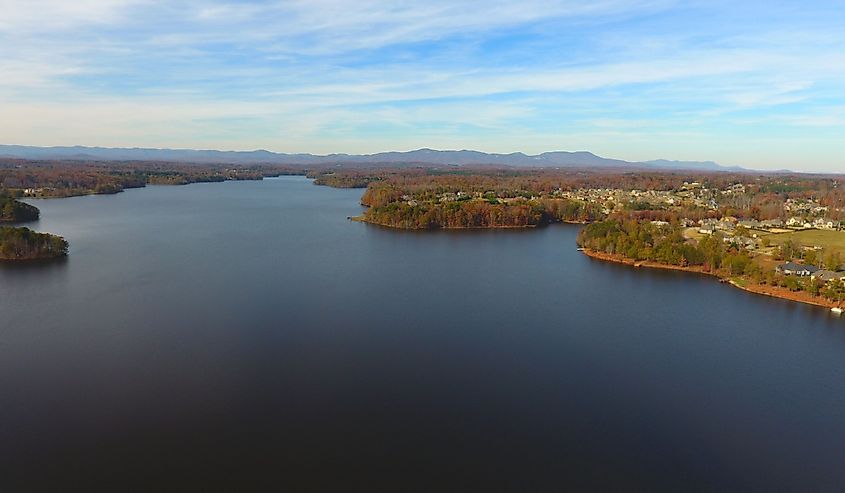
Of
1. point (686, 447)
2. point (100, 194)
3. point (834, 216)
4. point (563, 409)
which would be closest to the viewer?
point (686, 447)

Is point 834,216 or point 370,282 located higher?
point 834,216

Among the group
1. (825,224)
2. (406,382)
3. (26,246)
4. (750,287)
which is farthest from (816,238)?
(26,246)

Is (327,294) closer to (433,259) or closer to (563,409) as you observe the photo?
(433,259)

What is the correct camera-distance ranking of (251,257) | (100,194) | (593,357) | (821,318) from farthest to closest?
(100,194), (251,257), (821,318), (593,357)

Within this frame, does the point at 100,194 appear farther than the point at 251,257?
Yes

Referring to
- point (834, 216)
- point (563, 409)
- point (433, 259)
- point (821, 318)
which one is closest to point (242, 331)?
point (563, 409)

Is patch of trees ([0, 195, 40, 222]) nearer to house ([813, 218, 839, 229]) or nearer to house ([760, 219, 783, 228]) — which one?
house ([760, 219, 783, 228])
